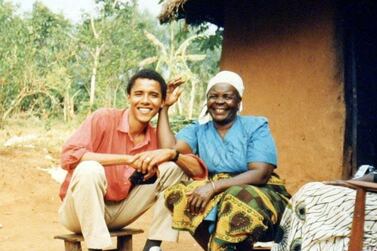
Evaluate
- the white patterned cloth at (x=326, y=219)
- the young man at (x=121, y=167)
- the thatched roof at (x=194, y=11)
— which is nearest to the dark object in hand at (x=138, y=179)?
the young man at (x=121, y=167)

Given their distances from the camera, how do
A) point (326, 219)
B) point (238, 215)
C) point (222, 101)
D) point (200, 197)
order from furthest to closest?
point (222, 101) < point (200, 197) < point (238, 215) < point (326, 219)

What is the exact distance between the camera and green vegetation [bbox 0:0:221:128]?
31.2ft

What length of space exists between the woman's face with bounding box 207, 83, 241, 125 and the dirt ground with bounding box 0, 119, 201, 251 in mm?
1533

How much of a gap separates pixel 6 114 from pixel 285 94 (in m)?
6.10

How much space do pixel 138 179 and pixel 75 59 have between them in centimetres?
1455

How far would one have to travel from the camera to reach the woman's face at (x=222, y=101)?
316 cm

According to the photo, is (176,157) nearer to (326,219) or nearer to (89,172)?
(89,172)

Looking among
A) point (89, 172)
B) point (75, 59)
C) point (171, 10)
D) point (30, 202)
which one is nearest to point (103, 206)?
point (89, 172)

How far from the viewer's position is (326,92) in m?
4.65

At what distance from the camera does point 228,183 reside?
2.93 metres

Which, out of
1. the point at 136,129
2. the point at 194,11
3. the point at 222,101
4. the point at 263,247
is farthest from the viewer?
the point at 194,11

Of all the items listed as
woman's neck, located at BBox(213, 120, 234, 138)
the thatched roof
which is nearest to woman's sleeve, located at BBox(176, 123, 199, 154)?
woman's neck, located at BBox(213, 120, 234, 138)

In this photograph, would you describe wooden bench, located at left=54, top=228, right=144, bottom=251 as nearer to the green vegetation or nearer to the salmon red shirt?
the salmon red shirt

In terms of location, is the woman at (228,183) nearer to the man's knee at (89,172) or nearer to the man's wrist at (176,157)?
the man's wrist at (176,157)
